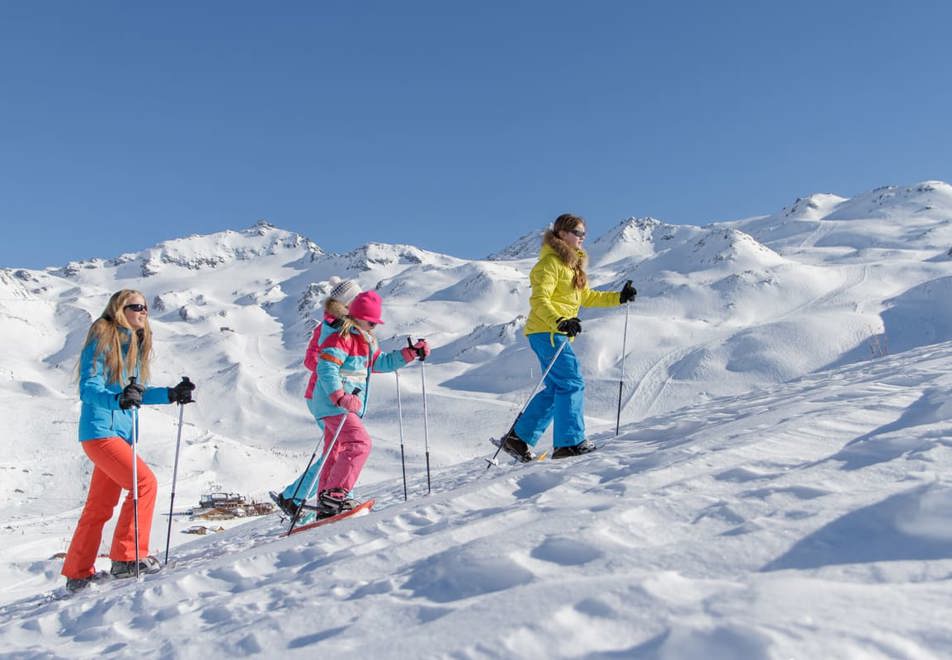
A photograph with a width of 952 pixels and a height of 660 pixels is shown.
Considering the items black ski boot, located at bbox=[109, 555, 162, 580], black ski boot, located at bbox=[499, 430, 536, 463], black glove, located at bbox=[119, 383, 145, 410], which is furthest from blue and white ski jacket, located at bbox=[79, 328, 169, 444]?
black ski boot, located at bbox=[499, 430, 536, 463]

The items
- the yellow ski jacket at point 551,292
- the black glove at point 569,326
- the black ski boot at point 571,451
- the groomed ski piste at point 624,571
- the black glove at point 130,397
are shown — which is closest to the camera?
the groomed ski piste at point 624,571

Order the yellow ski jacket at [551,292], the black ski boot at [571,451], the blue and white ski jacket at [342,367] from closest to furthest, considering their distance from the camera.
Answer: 1. the blue and white ski jacket at [342,367]
2. the black ski boot at [571,451]
3. the yellow ski jacket at [551,292]

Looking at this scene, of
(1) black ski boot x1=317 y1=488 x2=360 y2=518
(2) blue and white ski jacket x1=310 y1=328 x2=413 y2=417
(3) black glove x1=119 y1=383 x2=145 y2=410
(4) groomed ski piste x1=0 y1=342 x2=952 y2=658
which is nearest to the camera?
A: (4) groomed ski piste x1=0 y1=342 x2=952 y2=658

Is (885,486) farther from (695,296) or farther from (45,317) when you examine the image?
(45,317)

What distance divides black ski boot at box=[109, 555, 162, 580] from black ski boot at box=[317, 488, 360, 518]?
116 cm

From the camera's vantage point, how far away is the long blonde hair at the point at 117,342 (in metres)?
4.60

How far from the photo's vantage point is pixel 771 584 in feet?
6.37

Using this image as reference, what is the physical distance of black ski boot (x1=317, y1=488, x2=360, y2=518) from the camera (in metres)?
4.91

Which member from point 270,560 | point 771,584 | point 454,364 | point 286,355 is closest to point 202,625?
point 270,560

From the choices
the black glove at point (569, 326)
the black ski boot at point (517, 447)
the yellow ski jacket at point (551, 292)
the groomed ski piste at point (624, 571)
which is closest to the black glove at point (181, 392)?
the groomed ski piste at point (624, 571)

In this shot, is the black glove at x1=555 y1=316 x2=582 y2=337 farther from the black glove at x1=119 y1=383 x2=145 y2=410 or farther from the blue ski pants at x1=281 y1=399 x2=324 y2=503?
the black glove at x1=119 y1=383 x2=145 y2=410

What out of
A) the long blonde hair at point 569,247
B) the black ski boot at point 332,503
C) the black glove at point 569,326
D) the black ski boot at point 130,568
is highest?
the long blonde hair at point 569,247

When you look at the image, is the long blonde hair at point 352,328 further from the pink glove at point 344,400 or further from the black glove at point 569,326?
the black glove at point 569,326

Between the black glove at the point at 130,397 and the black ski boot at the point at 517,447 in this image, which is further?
the black ski boot at the point at 517,447
